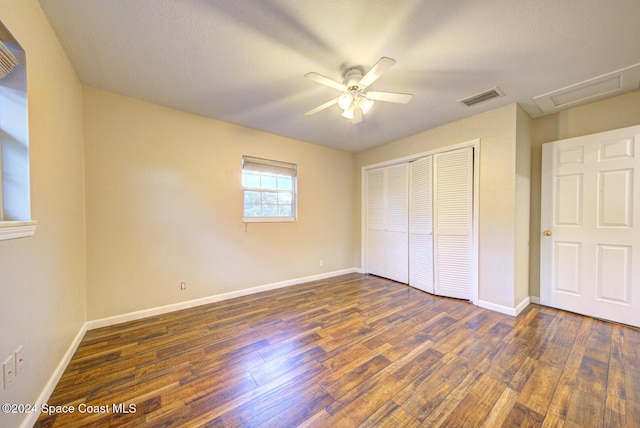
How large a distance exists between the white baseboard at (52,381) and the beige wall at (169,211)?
459mm

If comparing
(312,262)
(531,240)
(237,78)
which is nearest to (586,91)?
(531,240)

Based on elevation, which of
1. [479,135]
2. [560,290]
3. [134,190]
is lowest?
[560,290]

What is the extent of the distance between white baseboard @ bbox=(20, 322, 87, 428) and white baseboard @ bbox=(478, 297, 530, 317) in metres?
3.97

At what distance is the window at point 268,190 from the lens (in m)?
3.38

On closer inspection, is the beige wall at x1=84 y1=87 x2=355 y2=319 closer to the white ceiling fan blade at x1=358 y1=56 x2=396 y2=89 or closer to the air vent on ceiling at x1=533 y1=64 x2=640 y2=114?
the white ceiling fan blade at x1=358 y1=56 x2=396 y2=89

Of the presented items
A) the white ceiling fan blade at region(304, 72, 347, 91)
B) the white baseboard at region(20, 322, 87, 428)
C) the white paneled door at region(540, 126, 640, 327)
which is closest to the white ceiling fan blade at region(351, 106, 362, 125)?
the white ceiling fan blade at region(304, 72, 347, 91)

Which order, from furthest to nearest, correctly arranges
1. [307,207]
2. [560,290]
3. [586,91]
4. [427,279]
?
1. [307,207]
2. [427,279]
3. [560,290]
4. [586,91]

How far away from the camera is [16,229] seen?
A: 43.4 inches

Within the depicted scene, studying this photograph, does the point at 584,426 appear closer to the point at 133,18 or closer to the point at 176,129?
the point at 133,18

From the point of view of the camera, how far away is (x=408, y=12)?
1427 mm

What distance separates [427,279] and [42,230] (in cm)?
409

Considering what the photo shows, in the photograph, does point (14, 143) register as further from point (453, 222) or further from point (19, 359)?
point (453, 222)

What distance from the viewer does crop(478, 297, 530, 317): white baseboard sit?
2594mm

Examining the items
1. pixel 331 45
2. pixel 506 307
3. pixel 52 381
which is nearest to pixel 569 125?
pixel 506 307
